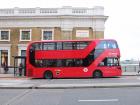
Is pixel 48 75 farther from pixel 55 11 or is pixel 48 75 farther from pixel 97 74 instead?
pixel 55 11

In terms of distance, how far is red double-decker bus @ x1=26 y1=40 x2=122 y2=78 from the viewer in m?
41.3

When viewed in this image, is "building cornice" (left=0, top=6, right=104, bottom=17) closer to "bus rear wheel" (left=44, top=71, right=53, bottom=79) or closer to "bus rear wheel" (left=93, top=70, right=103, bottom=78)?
"bus rear wheel" (left=44, top=71, right=53, bottom=79)

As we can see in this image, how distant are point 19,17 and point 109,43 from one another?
21.9 meters

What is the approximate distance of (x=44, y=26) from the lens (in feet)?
197

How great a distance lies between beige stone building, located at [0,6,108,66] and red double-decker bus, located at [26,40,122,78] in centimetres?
1693

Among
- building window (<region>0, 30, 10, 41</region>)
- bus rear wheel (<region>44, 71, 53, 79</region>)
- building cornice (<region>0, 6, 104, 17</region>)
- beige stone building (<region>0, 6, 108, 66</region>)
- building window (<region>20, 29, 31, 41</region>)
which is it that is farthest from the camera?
building window (<region>0, 30, 10, 41</region>)

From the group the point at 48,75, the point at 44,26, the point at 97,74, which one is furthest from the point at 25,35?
the point at 97,74

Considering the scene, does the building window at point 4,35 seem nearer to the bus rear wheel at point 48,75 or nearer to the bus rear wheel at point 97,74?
the bus rear wheel at point 48,75

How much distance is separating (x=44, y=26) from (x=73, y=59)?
62.4ft

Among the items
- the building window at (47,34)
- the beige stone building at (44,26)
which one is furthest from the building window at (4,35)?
the building window at (47,34)

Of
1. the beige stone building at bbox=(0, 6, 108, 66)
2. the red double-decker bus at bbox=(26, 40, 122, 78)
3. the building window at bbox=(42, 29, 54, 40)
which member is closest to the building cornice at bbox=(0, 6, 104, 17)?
the beige stone building at bbox=(0, 6, 108, 66)

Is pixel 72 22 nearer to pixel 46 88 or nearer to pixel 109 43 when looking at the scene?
pixel 109 43

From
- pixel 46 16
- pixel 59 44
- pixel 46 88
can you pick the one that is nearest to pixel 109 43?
pixel 59 44

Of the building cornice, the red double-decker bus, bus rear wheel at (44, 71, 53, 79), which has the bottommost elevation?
bus rear wheel at (44, 71, 53, 79)
